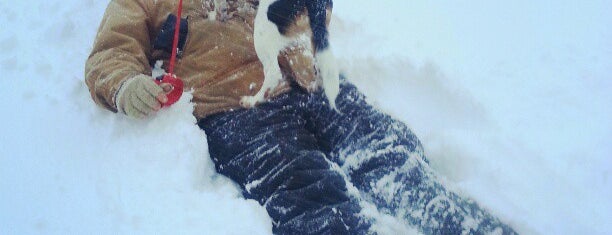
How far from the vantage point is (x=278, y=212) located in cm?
127

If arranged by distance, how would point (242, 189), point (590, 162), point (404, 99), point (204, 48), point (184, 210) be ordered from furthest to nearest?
point (404, 99), point (590, 162), point (204, 48), point (242, 189), point (184, 210)

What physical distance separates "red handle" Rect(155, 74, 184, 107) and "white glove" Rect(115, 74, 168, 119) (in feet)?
0.10

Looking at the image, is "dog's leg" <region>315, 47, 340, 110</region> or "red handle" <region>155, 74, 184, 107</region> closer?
"red handle" <region>155, 74, 184, 107</region>

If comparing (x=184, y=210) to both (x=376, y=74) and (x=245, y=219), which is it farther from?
(x=376, y=74)

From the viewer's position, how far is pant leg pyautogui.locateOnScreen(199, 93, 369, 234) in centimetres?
125

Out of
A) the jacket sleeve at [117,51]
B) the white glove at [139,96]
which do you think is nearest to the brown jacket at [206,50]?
the jacket sleeve at [117,51]

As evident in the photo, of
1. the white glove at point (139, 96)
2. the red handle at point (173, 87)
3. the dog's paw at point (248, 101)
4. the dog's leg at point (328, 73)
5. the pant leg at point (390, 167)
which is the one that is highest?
the dog's leg at point (328, 73)

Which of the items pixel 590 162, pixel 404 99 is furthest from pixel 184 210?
pixel 590 162

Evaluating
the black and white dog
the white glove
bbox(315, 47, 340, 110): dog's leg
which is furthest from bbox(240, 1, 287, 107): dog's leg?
the white glove

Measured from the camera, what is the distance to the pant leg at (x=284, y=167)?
1253mm

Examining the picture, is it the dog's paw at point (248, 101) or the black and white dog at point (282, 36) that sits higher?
the black and white dog at point (282, 36)

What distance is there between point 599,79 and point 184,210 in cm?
145

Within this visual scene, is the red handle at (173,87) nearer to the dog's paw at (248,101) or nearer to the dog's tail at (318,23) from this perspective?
the dog's paw at (248,101)

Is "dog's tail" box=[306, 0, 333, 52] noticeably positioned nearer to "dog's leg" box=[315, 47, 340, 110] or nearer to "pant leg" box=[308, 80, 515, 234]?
"dog's leg" box=[315, 47, 340, 110]
